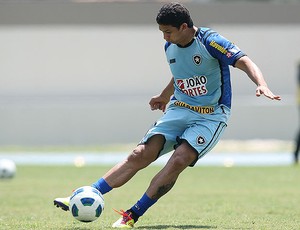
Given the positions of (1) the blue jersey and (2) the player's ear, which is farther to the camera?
(1) the blue jersey

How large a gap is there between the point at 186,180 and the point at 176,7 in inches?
324

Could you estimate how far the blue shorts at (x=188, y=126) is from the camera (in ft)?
26.3

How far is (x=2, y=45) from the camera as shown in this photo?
3058 centimetres

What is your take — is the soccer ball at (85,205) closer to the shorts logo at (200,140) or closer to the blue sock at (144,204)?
the blue sock at (144,204)

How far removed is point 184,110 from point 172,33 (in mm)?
845

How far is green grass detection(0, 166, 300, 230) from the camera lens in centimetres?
837

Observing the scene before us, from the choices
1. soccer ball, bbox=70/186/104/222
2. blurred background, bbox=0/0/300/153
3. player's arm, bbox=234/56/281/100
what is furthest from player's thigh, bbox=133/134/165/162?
blurred background, bbox=0/0/300/153

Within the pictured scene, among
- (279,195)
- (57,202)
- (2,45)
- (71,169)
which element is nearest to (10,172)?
(71,169)

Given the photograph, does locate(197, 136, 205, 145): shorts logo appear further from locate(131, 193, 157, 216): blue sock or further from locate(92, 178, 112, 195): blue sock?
locate(92, 178, 112, 195): blue sock

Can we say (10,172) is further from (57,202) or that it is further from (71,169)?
(57,202)

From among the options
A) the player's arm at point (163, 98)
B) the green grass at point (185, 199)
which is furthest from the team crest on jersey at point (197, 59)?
the green grass at point (185, 199)

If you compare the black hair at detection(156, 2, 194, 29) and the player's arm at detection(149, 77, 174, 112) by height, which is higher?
the black hair at detection(156, 2, 194, 29)

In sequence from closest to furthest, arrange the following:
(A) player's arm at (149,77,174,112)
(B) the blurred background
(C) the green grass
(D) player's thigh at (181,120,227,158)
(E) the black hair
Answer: (E) the black hair
(D) player's thigh at (181,120,227,158)
(C) the green grass
(A) player's arm at (149,77,174,112)
(B) the blurred background

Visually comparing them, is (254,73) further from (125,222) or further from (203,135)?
(125,222)
